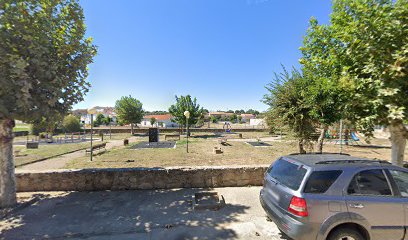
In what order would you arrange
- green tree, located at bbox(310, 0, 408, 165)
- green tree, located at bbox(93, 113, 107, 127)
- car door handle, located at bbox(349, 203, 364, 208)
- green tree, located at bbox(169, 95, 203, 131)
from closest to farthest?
car door handle, located at bbox(349, 203, 364, 208) → green tree, located at bbox(310, 0, 408, 165) → green tree, located at bbox(169, 95, 203, 131) → green tree, located at bbox(93, 113, 107, 127)

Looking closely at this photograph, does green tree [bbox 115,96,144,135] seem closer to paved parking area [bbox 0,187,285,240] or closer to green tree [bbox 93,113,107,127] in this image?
green tree [bbox 93,113,107,127]

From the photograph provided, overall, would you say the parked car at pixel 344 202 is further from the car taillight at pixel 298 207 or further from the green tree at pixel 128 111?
the green tree at pixel 128 111

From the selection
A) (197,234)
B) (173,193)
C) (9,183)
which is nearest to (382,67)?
(197,234)

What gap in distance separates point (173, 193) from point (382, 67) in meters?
6.46

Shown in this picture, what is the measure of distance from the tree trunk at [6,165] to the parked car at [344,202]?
666cm

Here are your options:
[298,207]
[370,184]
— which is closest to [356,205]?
[370,184]

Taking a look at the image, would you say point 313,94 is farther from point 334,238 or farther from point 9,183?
point 9,183

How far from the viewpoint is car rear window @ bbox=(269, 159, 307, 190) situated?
3115 mm

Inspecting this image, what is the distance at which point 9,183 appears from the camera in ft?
15.9

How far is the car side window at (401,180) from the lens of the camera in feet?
10.4

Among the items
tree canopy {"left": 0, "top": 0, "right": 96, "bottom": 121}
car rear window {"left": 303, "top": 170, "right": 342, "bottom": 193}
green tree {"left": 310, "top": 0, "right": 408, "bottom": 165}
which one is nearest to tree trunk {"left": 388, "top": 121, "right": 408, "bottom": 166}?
green tree {"left": 310, "top": 0, "right": 408, "bottom": 165}

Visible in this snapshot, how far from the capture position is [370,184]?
10.2ft

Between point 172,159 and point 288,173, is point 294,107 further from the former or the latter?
point 172,159

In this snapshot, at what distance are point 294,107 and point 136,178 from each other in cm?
651
